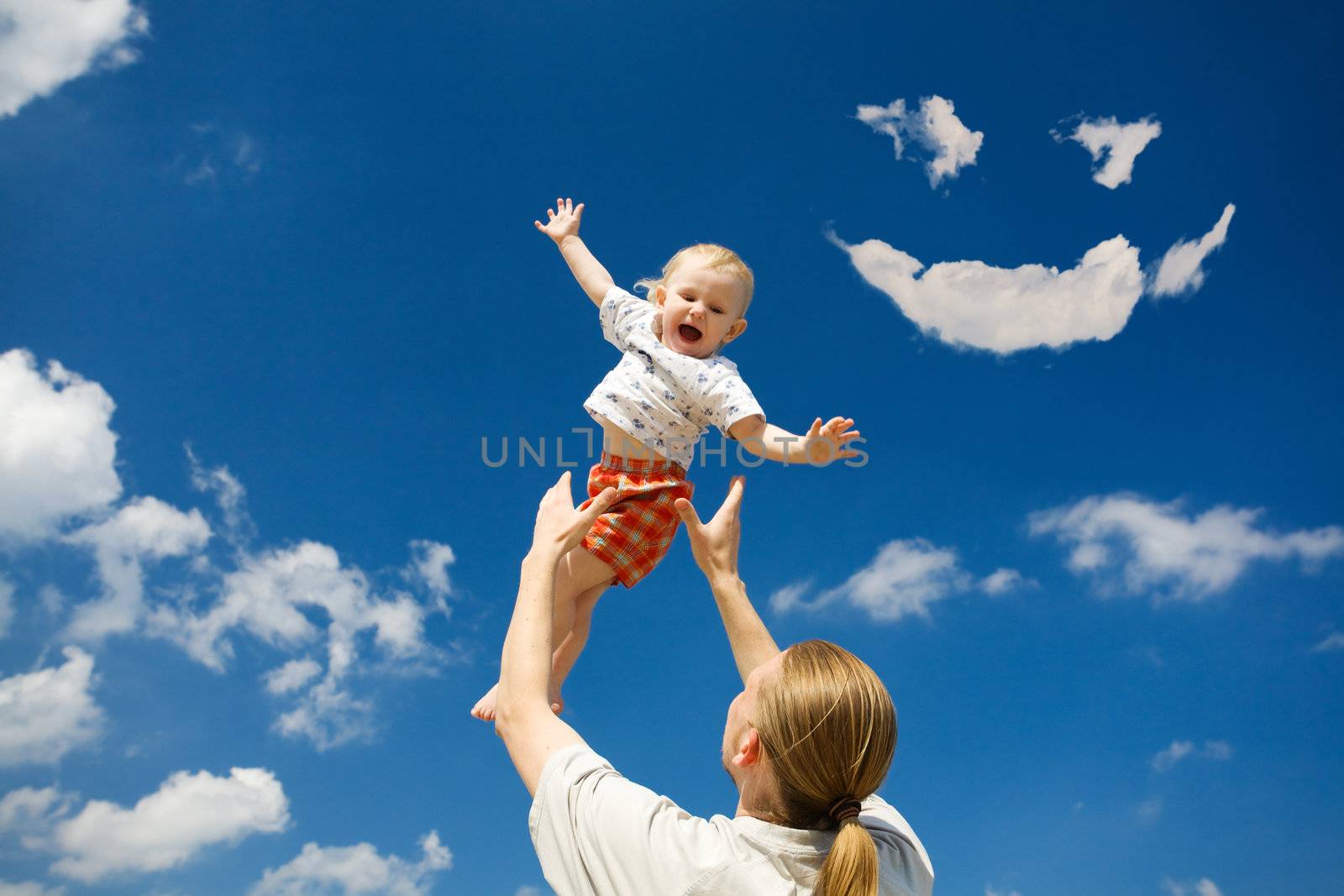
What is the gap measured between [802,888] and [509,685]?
99cm

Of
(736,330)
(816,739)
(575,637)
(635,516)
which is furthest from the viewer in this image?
(736,330)

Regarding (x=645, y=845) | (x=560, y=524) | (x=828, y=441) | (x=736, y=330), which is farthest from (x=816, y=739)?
(x=736, y=330)

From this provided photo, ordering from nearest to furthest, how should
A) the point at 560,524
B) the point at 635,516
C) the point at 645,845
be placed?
the point at 645,845, the point at 560,524, the point at 635,516

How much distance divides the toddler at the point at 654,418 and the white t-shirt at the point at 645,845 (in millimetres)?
2104

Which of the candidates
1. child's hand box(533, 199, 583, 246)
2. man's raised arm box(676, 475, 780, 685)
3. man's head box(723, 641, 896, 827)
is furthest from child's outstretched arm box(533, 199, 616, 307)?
man's head box(723, 641, 896, 827)

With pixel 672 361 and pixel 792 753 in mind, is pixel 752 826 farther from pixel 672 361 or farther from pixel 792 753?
pixel 672 361

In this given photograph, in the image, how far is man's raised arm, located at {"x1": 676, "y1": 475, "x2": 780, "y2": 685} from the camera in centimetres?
363

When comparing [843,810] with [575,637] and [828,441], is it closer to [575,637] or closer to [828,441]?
[828,441]

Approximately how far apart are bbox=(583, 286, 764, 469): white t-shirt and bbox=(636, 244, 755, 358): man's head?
9 centimetres

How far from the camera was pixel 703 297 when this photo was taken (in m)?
4.92

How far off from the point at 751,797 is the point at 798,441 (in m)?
2.06

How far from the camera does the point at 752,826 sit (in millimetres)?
2695

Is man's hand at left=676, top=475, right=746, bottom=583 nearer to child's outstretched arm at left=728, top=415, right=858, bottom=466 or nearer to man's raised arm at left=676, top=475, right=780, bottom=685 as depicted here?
man's raised arm at left=676, top=475, right=780, bottom=685

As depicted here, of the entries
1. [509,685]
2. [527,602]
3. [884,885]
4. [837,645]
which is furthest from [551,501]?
[884,885]
